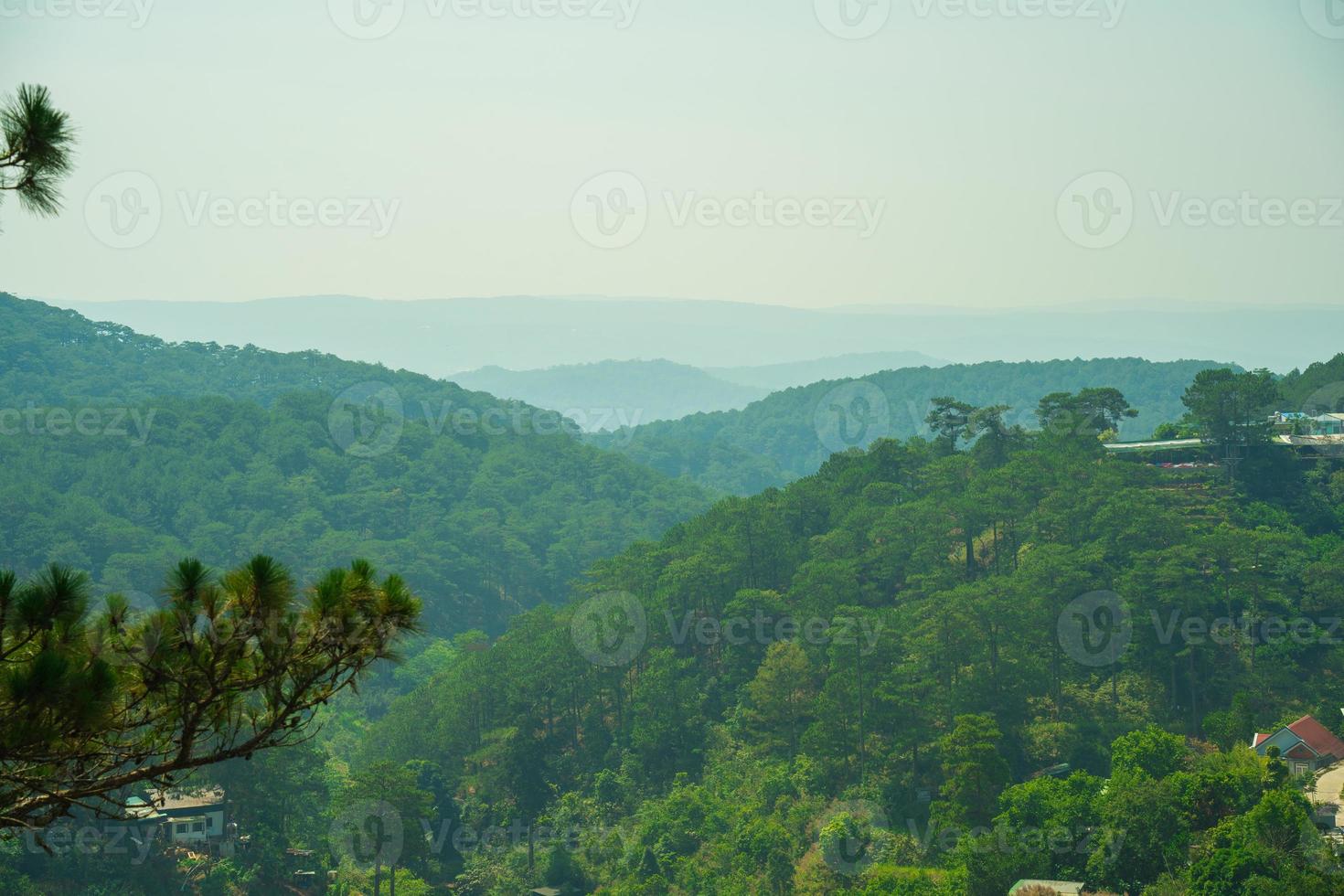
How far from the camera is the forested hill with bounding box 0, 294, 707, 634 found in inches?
1908

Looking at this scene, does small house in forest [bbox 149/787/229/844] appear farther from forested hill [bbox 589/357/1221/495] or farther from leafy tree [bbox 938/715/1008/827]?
forested hill [bbox 589/357/1221/495]

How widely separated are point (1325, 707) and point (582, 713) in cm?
1523

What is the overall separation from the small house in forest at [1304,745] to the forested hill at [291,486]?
32337 mm

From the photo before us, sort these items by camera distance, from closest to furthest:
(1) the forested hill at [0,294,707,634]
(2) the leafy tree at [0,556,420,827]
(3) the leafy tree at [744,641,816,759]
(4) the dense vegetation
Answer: (2) the leafy tree at [0,556,420,827] → (4) the dense vegetation → (3) the leafy tree at [744,641,816,759] → (1) the forested hill at [0,294,707,634]

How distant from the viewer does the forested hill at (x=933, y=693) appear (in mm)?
18438

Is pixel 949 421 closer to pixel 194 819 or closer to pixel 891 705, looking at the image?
pixel 891 705

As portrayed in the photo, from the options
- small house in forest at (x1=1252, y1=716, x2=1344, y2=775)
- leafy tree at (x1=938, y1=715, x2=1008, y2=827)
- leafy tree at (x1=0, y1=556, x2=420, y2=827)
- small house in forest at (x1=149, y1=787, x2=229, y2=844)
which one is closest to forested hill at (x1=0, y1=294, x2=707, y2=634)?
small house in forest at (x1=149, y1=787, x2=229, y2=844)

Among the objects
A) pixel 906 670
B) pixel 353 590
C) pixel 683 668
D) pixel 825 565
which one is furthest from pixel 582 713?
pixel 353 590

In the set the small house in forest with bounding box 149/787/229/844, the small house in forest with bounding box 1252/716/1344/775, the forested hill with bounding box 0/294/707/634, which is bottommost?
the small house in forest with bounding box 149/787/229/844

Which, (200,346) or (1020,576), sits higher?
(200,346)

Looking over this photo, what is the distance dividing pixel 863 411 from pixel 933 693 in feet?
282

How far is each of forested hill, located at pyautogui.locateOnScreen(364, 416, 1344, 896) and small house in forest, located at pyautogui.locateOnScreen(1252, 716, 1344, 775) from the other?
890 millimetres

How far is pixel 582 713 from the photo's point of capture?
29656mm

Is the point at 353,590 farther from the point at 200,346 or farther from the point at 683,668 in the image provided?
the point at 200,346
